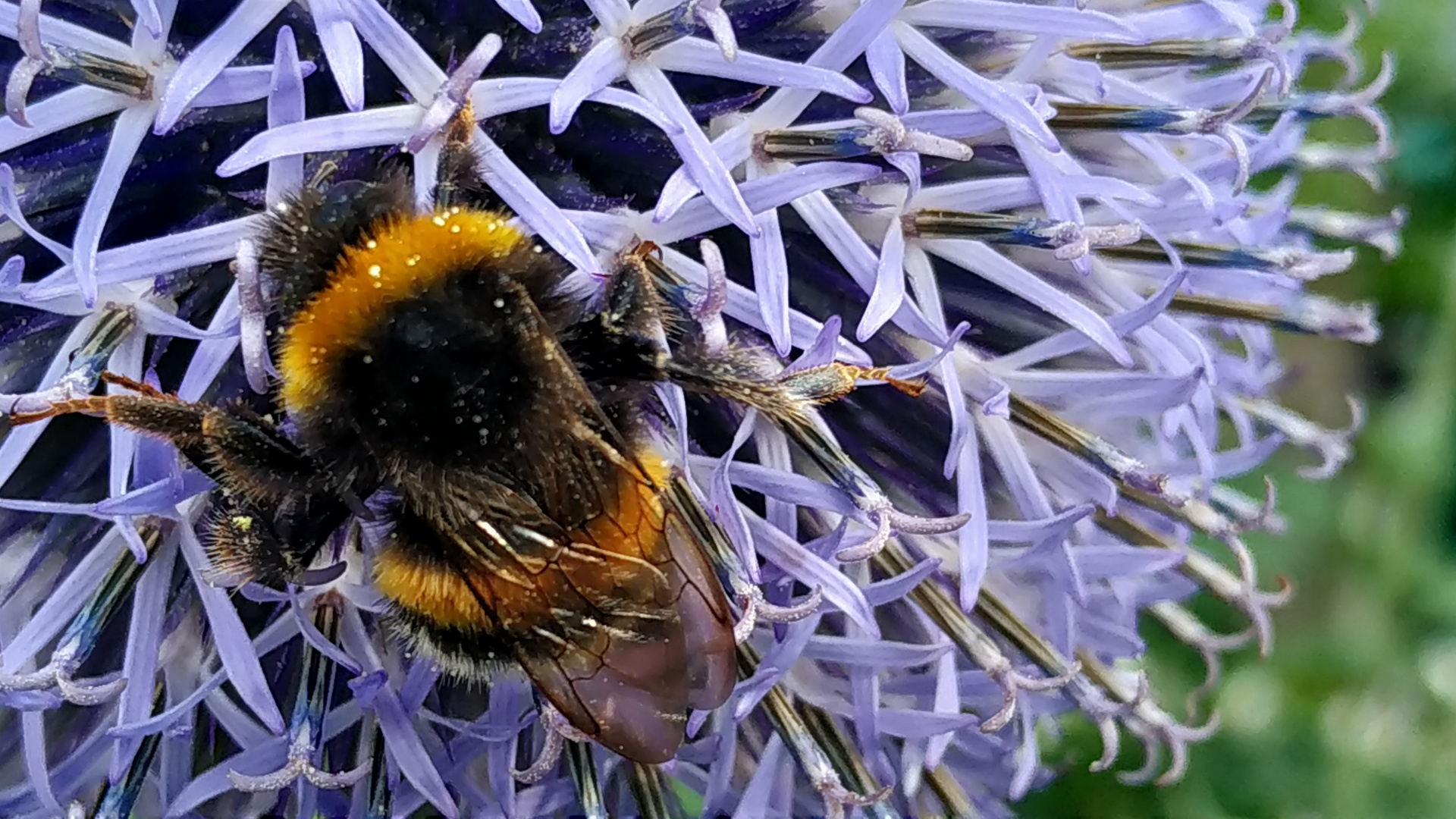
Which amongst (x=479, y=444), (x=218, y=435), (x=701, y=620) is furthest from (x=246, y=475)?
(x=701, y=620)

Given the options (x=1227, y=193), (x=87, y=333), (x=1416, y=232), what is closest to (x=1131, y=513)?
(x=1227, y=193)

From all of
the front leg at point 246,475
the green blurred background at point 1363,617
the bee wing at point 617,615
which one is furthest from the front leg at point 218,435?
the green blurred background at point 1363,617

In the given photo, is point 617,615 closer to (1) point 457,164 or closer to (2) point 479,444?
(2) point 479,444

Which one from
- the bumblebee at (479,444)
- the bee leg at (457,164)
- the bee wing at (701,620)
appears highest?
the bee leg at (457,164)

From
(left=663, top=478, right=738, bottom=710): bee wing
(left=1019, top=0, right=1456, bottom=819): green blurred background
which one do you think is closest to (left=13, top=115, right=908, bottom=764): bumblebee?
(left=663, top=478, right=738, bottom=710): bee wing

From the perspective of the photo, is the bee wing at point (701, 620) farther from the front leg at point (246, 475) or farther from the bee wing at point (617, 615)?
the front leg at point (246, 475)

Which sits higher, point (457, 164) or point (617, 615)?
point (457, 164)

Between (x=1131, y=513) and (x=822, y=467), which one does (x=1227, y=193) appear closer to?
(x=1131, y=513)
